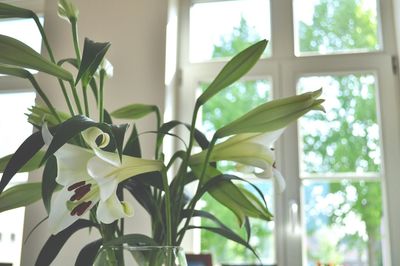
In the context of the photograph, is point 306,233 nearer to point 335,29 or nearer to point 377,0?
point 335,29

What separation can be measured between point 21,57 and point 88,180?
311 millimetres

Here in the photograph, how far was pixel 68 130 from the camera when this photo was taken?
80 centimetres

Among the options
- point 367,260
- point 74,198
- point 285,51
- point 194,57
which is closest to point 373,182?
point 367,260

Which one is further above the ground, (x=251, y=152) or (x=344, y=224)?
(x=251, y=152)

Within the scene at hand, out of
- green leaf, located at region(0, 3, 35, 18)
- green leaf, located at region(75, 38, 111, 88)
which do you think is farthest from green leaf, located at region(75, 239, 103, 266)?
green leaf, located at region(0, 3, 35, 18)

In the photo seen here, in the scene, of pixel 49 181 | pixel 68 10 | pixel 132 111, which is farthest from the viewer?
pixel 132 111

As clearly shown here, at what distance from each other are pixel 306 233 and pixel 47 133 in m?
1.26

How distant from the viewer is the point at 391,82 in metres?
1.86

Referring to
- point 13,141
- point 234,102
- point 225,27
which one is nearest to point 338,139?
point 234,102

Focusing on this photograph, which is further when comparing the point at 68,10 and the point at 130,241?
the point at 68,10

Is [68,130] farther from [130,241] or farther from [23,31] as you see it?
[23,31]

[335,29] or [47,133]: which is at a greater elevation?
[335,29]

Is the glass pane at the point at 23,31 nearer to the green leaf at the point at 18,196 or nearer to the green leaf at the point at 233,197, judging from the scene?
the green leaf at the point at 18,196

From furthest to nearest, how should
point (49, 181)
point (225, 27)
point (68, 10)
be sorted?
1. point (225, 27)
2. point (68, 10)
3. point (49, 181)
